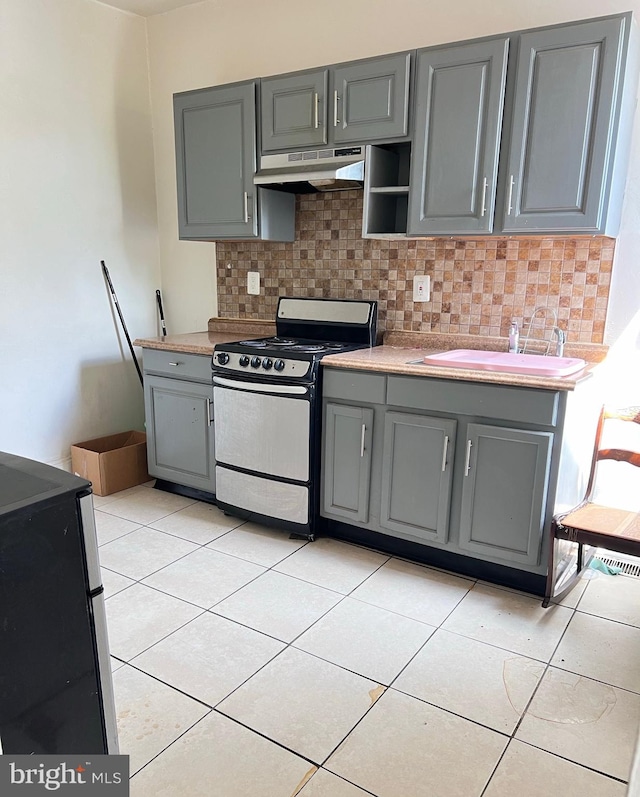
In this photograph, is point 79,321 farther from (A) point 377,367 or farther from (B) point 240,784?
(B) point 240,784

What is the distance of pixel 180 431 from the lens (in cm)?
322

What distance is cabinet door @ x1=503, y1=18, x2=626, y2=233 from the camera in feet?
6.99

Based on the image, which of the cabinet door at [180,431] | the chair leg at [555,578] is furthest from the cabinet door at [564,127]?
the cabinet door at [180,431]

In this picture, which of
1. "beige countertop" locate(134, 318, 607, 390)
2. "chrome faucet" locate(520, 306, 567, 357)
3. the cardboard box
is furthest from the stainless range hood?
the cardboard box

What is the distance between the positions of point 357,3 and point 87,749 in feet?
10.6

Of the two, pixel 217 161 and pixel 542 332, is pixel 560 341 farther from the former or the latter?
pixel 217 161

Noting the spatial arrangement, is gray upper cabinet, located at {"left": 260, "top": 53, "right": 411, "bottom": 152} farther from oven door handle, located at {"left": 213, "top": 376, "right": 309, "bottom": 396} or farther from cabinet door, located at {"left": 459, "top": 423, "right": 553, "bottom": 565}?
cabinet door, located at {"left": 459, "top": 423, "right": 553, "bottom": 565}

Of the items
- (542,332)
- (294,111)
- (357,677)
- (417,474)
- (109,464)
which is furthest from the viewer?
(109,464)

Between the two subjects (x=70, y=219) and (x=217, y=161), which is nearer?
(x=217, y=161)

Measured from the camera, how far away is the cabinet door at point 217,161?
2971 mm

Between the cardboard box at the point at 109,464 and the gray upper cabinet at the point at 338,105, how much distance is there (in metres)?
1.84

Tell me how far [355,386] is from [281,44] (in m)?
1.97

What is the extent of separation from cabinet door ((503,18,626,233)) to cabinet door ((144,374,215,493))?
1.75 meters

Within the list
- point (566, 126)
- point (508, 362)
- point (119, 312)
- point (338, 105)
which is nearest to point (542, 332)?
point (508, 362)
